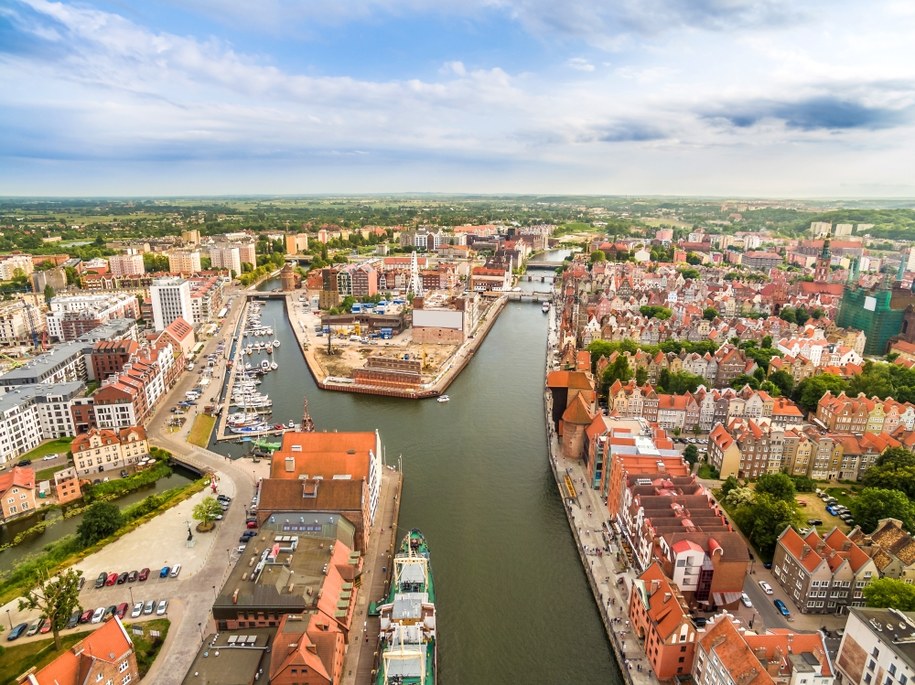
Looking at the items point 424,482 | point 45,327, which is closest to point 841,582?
point 424,482

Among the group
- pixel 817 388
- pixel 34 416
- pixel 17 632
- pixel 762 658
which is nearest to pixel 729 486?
pixel 762 658

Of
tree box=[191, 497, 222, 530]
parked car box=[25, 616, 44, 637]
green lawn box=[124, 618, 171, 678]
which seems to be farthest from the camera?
tree box=[191, 497, 222, 530]

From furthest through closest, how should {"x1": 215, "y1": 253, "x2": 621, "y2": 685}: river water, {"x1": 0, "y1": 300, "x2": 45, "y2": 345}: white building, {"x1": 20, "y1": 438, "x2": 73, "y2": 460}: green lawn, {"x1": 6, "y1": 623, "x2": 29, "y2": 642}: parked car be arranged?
{"x1": 0, "y1": 300, "x2": 45, "y2": 345}: white building < {"x1": 20, "y1": 438, "x2": 73, "y2": 460}: green lawn < {"x1": 215, "y1": 253, "x2": 621, "y2": 685}: river water < {"x1": 6, "y1": 623, "x2": 29, "y2": 642}: parked car

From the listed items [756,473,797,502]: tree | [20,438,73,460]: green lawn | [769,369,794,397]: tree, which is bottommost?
[20,438,73,460]: green lawn

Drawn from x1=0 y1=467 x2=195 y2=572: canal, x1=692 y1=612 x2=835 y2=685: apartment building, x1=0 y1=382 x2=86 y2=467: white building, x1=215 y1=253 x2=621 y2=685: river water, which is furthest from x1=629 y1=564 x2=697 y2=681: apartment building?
x1=0 y1=382 x2=86 y2=467: white building

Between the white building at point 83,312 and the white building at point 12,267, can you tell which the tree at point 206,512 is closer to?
the white building at point 83,312

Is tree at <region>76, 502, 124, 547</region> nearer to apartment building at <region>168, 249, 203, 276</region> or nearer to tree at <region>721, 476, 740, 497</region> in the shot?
tree at <region>721, 476, 740, 497</region>

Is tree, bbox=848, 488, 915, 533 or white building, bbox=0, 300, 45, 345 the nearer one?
tree, bbox=848, 488, 915, 533

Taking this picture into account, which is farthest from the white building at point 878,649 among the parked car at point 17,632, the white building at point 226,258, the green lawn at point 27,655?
the white building at point 226,258
